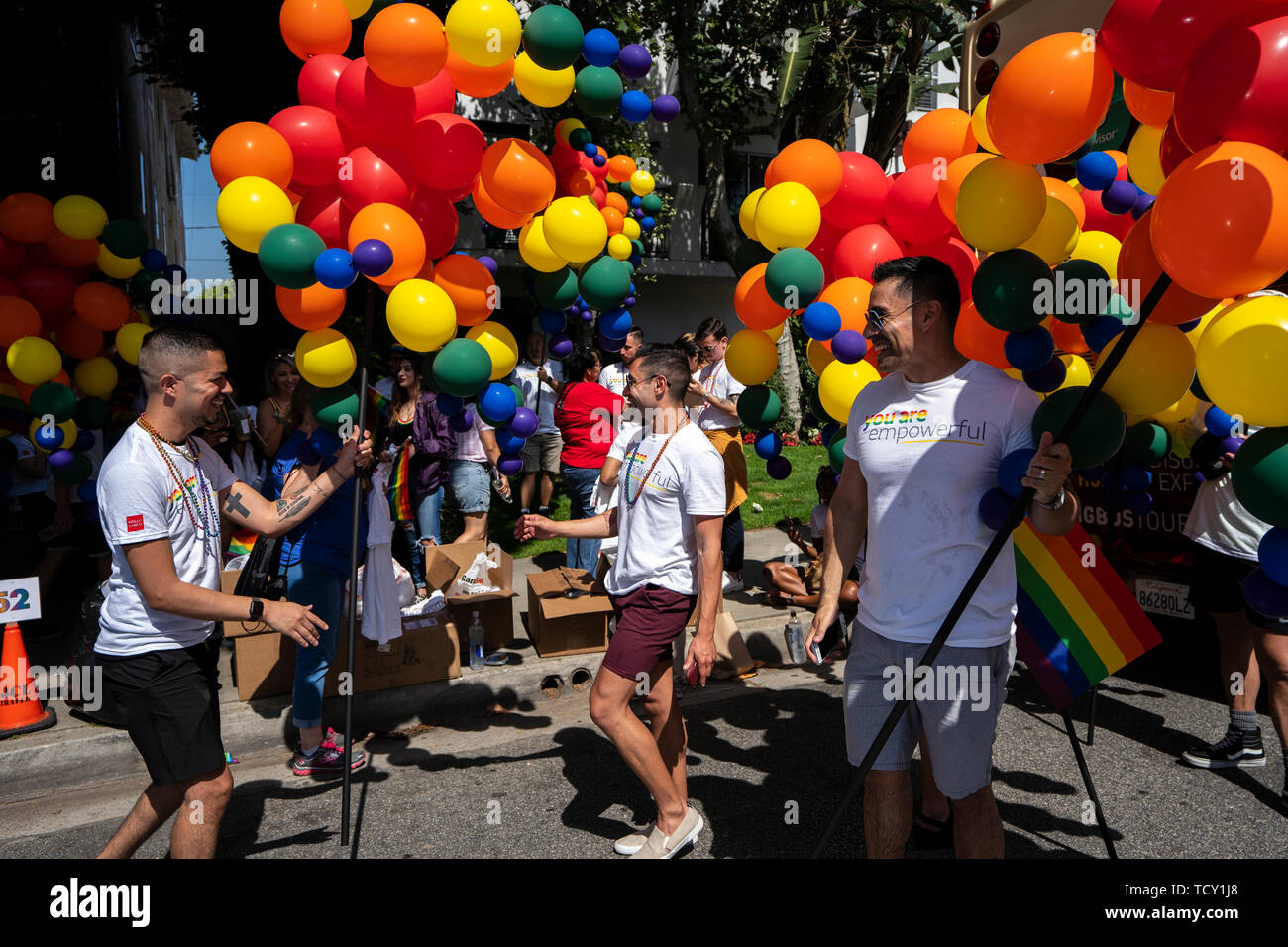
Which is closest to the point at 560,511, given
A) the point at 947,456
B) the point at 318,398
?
the point at 318,398

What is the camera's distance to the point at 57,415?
5.01m

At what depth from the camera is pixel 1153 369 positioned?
241 cm

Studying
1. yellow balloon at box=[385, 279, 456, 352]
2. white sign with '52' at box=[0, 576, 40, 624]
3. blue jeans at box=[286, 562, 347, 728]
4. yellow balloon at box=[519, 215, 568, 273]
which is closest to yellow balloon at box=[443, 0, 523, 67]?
yellow balloon at box=[519, 215, 568, 273]

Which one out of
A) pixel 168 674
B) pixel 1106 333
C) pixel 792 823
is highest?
pixel 1106 333

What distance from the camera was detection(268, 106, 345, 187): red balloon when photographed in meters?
3.38

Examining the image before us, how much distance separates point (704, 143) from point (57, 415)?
Result: 37.3ft

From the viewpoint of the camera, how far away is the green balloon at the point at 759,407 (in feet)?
13.8

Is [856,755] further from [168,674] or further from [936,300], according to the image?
[168,674]

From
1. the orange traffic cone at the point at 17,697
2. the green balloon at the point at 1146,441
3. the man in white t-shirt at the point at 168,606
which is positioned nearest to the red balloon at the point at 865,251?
the green balloon at the point at 1146,441

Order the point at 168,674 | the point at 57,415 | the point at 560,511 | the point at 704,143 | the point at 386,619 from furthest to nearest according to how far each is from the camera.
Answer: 1. the point at 704,143
2. the point at 560,511
3. the point at 57,415
4. the point at 386,619
5. the point at 168,674

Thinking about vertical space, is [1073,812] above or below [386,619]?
below

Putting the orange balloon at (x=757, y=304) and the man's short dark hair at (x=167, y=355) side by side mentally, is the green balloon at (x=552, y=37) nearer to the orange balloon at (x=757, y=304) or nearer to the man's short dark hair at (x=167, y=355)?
the orange balloon at (x=757, y=304)

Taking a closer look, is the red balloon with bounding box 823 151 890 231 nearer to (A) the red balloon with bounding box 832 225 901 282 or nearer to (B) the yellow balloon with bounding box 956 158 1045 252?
(A) the red balloon with bounding box 832 225 901 282

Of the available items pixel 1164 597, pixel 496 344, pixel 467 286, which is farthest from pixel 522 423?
pixel 1164 597
